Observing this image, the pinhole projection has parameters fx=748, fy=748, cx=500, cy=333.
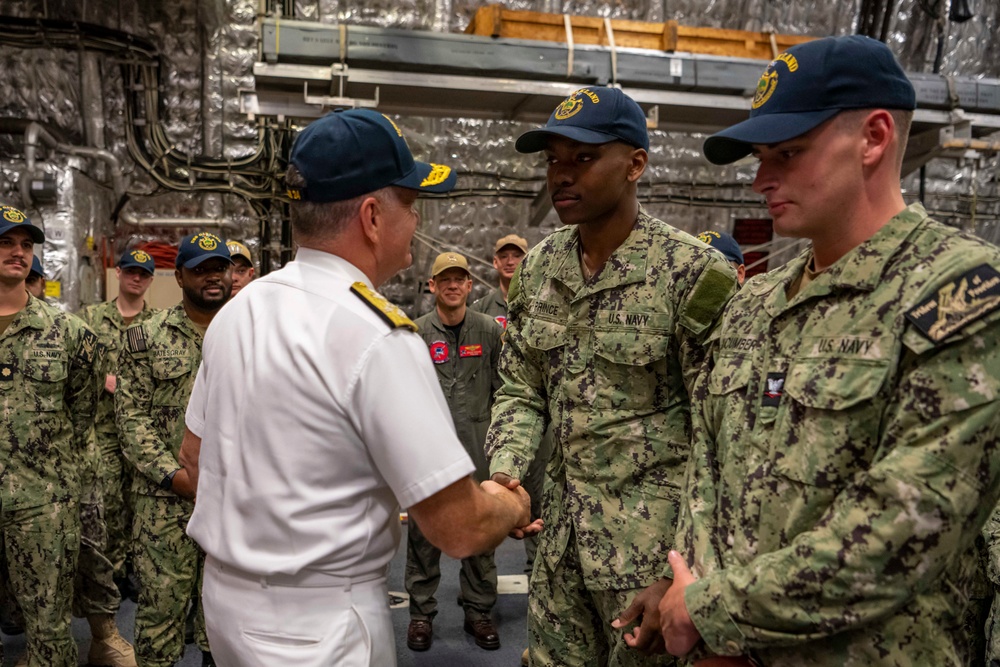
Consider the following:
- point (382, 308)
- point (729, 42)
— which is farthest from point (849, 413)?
point (729, 42)

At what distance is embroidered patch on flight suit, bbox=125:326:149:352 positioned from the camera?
331cm

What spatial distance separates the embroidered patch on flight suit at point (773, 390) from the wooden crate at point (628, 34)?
4.49 m

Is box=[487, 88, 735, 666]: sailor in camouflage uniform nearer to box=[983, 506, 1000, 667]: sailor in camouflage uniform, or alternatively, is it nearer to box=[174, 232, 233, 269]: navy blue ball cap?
box=[983, 506, 1000, 667]: sailor in camouflage uniform

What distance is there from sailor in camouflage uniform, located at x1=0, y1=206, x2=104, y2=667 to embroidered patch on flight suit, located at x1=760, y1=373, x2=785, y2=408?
118 inches

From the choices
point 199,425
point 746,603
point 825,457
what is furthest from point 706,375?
point 199,425

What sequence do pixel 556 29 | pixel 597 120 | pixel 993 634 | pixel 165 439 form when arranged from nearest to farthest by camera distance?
pixel 597 120 < pixel 993 634 < pixel 165 439 < pixel 556 29

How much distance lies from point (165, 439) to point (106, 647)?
3.86 feet

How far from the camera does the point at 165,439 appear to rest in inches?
131

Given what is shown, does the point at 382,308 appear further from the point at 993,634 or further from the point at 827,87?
the point at 993,634

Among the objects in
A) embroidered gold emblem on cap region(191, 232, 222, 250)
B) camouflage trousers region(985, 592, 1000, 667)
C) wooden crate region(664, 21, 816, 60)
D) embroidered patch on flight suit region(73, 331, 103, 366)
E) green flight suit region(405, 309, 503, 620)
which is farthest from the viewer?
wooden crate region(664, 21, 816, 60)

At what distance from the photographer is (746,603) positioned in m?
1.17

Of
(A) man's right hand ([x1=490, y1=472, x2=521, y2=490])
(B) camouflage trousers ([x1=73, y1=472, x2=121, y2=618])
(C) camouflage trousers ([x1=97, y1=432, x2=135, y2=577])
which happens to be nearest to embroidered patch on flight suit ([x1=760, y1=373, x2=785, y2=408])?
(A) man's right hand ([x1=490, y1=472, x2=521, y2=490])

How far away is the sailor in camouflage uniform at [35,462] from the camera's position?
10.2 feet

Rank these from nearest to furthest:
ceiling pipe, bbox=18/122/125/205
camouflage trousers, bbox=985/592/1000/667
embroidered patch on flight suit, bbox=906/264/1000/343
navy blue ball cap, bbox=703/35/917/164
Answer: embroidered patch on flight suit, bbox=906/264/1000/343, navy blue ball cap, bbox=703/35/917/164, camouflage trousers, bbox=985/592/1000/667, ceiling pipe, bbox=18/122/125/205
